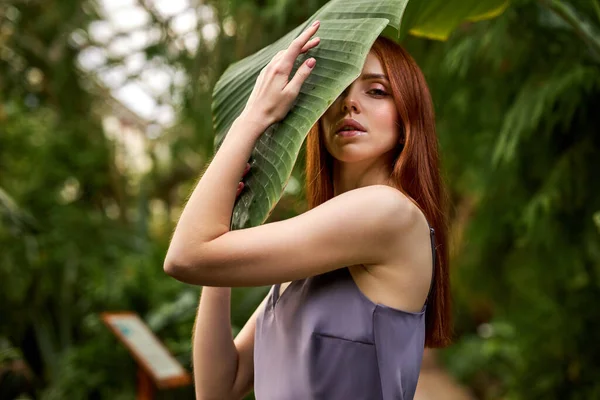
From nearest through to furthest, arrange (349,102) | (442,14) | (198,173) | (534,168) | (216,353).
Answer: (349,102) → (216,353) → (442,14) → (534,168) → (198,173)

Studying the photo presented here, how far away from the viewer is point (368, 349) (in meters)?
1.12

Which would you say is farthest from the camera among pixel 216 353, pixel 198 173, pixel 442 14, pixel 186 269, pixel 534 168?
pixel 198 173

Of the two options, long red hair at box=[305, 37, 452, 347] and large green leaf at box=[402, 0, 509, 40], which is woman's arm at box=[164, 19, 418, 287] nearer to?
long red hair at box=[305, 37, 452, 347]

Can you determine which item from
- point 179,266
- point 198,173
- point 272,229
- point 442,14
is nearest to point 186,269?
point 179,266

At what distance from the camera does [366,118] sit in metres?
1.21

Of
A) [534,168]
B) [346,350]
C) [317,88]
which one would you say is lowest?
[534,168]

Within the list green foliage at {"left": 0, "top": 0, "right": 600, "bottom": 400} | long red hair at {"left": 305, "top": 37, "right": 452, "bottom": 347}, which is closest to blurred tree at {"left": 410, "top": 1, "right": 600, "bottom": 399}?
green foliage at {"left": 0, "top": 0, "right": 600, "bottom": 400}

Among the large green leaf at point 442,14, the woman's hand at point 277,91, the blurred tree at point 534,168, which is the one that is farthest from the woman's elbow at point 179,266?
the blurred tree at point 534,168

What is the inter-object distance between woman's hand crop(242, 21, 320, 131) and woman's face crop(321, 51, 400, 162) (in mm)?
115

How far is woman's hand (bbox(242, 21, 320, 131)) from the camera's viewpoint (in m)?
1.12

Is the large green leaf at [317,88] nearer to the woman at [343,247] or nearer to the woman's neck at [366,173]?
the woman at [343,247]

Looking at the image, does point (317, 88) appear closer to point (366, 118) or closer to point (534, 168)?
point (366, 118)

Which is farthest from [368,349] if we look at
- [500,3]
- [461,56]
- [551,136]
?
[551,136]

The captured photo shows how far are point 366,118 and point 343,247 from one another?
24 cm
